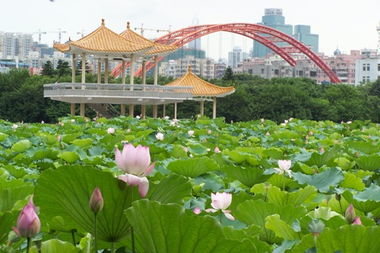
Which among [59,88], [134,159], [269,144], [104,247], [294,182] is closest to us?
[134,159]

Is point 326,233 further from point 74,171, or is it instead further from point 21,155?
point 21,155

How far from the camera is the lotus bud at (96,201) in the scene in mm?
916

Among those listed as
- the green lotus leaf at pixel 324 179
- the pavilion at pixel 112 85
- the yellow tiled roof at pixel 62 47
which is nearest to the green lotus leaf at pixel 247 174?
the green lotus leaf at pixel 324 179

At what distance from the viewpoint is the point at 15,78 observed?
35.6m

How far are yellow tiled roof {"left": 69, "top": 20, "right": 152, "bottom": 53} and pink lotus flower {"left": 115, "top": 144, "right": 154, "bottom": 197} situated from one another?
1938 cm

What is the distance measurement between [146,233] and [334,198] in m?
1.07

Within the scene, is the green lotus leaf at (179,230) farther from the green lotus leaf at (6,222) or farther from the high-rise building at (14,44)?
the high-rise building at (14,44)

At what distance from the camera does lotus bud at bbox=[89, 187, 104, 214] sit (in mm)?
916

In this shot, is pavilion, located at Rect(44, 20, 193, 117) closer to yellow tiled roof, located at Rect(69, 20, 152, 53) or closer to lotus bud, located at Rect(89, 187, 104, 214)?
yellow tiled roof, located at Rect(69, 20, 152, 53)

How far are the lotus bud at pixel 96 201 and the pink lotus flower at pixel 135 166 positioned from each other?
55 mm

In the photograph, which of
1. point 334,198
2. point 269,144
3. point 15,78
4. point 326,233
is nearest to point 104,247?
point 326,233

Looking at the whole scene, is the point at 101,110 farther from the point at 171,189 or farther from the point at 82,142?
the point at 171,189

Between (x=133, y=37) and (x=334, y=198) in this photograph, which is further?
(x=133, y=37)

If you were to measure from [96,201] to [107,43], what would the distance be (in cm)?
2017
